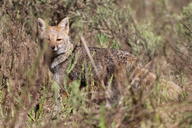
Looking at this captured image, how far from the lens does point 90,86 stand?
622 centimetres

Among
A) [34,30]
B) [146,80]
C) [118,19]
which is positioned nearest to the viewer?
[146,80]

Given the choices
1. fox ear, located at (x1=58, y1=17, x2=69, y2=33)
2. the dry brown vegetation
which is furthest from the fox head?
the dry brown vegetation

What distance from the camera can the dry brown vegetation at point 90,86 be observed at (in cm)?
466

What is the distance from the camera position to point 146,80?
4965 mm

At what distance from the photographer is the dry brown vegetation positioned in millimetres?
4656

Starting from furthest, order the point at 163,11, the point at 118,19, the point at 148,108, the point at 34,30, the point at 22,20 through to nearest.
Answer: the point at 163,11 < the point at 118,19 < the point at 22,20 < the point at 34,30 < the point at 148,108

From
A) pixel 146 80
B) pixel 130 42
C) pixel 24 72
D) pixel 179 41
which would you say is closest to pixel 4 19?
pixel 130 42

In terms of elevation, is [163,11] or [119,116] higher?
[163,11]

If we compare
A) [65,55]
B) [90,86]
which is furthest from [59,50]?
[90,86]

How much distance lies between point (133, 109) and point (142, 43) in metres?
4.83

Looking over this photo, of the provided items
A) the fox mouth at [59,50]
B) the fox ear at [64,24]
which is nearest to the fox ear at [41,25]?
the fox ear at [64,24]

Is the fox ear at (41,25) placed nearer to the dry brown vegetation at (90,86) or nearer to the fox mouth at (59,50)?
the dry brown vegetation at (90,86)

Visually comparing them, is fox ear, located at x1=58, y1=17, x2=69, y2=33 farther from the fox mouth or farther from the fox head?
the fox mouth

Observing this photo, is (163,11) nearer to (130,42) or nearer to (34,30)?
(130,42)
